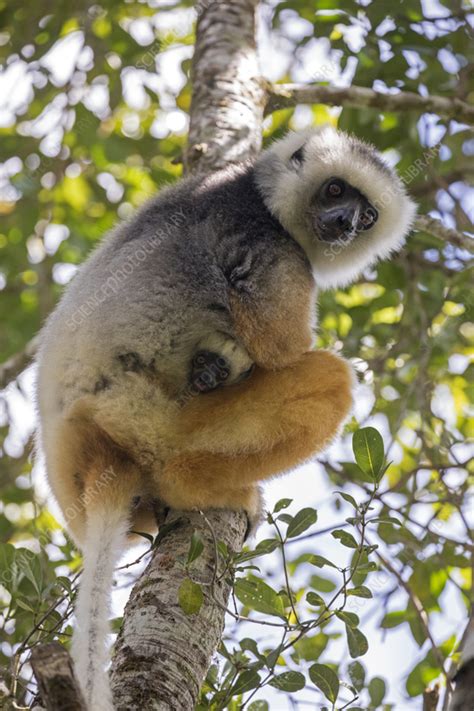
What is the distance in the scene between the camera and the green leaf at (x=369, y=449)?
3301 millimetres

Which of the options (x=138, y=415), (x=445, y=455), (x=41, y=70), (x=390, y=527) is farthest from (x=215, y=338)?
(x=41, y=70)

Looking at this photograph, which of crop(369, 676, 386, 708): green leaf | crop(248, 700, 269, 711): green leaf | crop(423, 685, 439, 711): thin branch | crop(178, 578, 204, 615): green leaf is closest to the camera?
crop(178, 578, 204, 615): green leaf

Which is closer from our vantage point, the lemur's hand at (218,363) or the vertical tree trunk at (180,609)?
the vertical tree trunk at (180,609)

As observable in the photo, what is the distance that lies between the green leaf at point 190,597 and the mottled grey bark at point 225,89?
2.62 meters

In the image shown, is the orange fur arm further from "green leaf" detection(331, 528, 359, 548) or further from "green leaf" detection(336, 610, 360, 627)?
"green leaf" detection(336, 610, 360, 627)

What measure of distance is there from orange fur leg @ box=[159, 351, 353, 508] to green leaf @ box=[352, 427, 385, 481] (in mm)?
401

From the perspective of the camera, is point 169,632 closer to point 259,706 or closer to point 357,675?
point 259,706

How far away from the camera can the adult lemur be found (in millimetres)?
3518

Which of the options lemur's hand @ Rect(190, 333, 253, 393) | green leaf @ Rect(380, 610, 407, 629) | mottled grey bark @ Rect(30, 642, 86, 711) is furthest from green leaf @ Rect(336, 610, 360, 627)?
green leaf @ Rect(380, 610, 407, 629)

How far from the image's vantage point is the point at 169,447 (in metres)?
3.53

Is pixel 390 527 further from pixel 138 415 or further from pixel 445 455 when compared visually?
pixel 138 415

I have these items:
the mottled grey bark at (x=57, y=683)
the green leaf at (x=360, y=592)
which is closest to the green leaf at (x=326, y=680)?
the green leaf at (x=360, y=592)

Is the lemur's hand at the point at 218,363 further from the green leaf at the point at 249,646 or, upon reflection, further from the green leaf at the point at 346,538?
the green leaf at the point at 249,646

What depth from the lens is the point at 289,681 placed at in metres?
3.24
